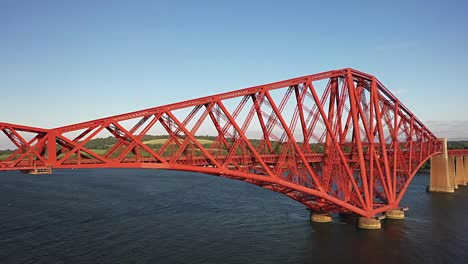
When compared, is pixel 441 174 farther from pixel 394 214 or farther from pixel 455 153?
pixel 394 214

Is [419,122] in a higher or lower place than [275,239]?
A: higher

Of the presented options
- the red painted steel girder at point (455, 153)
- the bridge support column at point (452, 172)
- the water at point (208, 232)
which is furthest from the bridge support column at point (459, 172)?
the water at point (208, 232)

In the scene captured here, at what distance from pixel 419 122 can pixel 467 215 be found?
20.3 meters

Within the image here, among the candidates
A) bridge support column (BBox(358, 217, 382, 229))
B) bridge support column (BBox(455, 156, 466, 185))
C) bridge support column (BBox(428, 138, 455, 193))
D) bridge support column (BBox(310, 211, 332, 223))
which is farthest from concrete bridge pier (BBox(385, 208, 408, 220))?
bridge support column (BBox(455, 156, 466, 185))

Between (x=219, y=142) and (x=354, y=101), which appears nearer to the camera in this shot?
(x=219, y=142)

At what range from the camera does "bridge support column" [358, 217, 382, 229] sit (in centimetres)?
5691

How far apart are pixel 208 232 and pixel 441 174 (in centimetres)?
7362

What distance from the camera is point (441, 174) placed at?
10294 centimetres

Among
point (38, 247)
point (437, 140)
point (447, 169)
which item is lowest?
point (38, 247)

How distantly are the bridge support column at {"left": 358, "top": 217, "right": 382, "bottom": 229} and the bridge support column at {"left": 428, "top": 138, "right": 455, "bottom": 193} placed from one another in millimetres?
53796

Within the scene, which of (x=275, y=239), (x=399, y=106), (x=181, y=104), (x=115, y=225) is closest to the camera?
(x=181, y=104)

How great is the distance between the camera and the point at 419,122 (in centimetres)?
8281

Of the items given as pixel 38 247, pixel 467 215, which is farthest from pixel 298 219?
pixel 38 247

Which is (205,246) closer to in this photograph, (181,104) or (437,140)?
(181,104)
